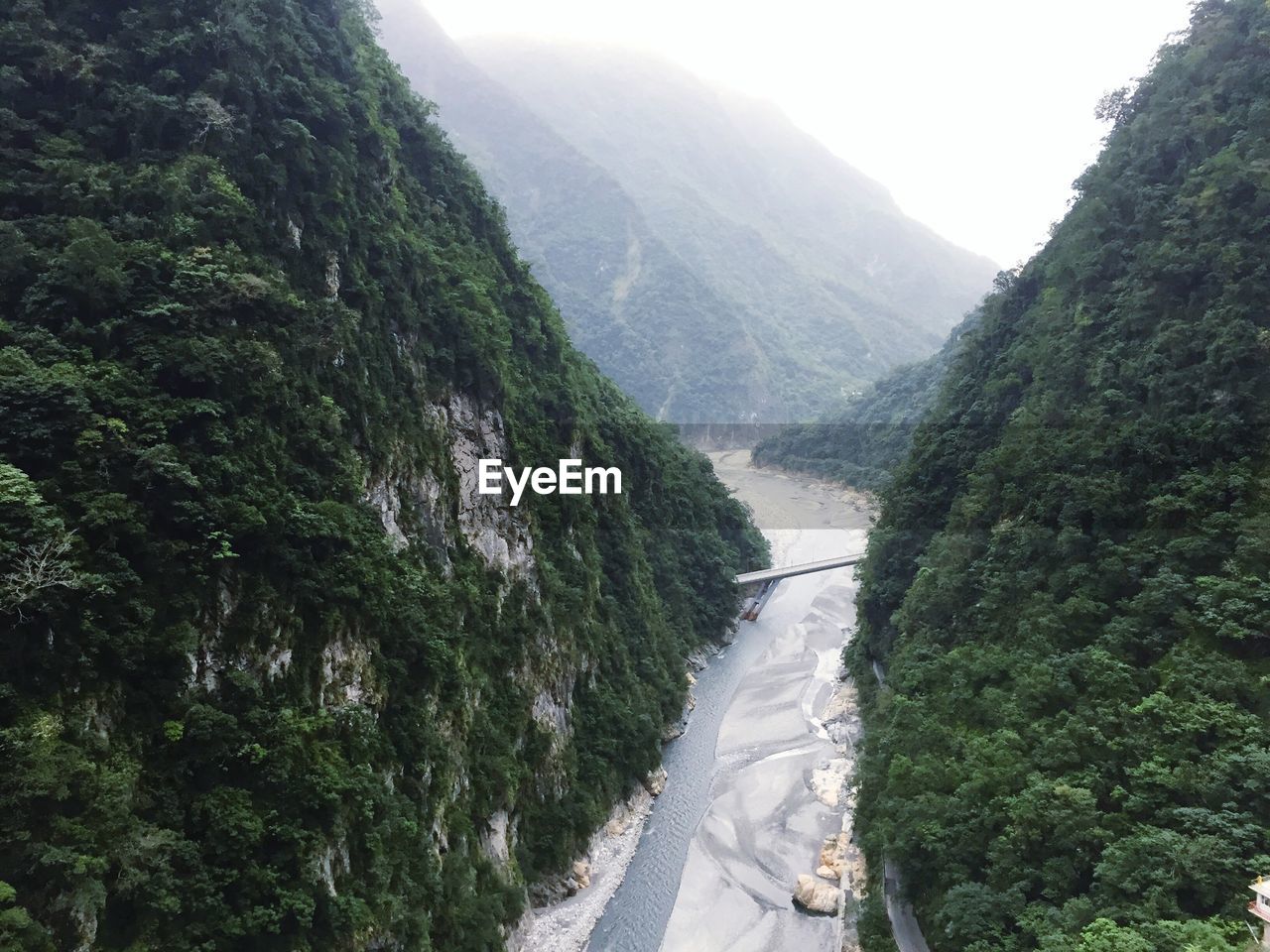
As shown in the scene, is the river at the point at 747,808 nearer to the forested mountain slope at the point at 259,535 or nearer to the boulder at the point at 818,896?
the boulder at the point at 818,896

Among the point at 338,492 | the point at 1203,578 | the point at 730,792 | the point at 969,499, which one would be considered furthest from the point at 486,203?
the point at 1203,578

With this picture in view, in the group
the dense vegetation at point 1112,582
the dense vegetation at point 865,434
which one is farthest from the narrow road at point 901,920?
the dense vegetation at point 865,434

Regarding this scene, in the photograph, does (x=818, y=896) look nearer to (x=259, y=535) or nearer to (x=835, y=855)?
(x=835, y=855)

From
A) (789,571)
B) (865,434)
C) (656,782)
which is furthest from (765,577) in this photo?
(865,434)

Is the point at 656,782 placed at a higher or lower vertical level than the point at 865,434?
lower

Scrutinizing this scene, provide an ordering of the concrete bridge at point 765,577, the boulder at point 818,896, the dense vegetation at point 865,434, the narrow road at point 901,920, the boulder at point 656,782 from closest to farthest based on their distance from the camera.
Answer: the narrow road at point 901,920 < the boulder at point 818,896 < the boulder at point 656,782 < the concrete bridge at point 765,577 < the dense vegetation at point 865,434

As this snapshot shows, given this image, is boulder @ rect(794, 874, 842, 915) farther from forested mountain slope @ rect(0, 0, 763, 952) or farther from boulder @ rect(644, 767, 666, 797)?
forested mountain slope @ rect(0, 0, 763, 952)

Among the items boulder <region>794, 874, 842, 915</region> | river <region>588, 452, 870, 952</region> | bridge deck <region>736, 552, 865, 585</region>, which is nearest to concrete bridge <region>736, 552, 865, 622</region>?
bridge deck <region>736, 552, 865, 585</region>
